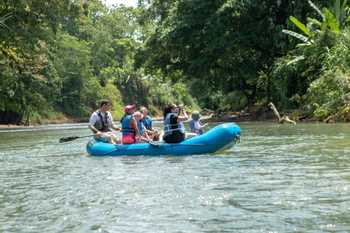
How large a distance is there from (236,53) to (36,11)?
11.7m

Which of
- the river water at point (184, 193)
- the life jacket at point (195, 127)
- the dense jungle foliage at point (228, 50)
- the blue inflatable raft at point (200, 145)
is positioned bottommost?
the river water at point (184, 193)

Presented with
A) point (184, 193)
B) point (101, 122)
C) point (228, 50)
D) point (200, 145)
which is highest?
point (228, 50)

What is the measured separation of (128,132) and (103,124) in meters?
0.96

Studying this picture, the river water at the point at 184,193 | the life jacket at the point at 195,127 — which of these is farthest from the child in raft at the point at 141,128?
the life jacket at the point at 195,127

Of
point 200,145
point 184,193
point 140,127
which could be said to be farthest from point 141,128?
point 184,193

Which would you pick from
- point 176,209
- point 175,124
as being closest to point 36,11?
point 175,124

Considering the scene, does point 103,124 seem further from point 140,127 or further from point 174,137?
point 174,137

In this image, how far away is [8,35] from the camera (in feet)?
96.4

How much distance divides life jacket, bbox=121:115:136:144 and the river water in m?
1.19

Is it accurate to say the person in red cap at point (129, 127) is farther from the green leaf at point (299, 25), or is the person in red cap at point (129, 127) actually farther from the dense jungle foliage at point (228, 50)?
the green leaf at point (299, 25)

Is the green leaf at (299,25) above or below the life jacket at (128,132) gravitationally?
above

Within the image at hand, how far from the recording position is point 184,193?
8.23m

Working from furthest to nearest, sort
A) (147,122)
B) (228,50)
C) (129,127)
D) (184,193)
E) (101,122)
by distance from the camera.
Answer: (228,50)
(147,122)
(101,122)
(129,127)
(184,193)

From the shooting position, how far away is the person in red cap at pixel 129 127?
48.0 feet
